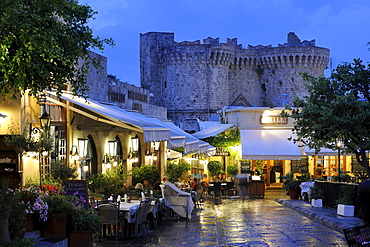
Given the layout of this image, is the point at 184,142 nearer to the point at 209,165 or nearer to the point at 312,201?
the point at 312,201

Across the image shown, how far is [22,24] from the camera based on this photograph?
6.91m

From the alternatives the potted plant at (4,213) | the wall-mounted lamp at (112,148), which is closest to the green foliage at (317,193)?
Answer: the wall-mounted lamp at (112,148)

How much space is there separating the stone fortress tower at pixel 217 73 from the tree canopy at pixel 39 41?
35.1 m

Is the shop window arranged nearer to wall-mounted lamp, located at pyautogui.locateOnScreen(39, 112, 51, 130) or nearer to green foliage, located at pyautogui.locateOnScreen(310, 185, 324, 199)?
green foliage, located at pyautogui.locateOnScreen(310, 185, 324, 199)

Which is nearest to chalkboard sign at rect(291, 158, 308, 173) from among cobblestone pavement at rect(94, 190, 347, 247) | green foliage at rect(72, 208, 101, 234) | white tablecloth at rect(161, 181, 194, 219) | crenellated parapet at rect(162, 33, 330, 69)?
cobblestone pavement at rect(94, 190, 347, 247)

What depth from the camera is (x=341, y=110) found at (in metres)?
16.3

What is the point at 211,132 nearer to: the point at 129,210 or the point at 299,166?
the point at 299,166

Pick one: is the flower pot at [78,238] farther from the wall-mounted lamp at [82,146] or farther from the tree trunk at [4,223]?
the wall-mounted lamp at [82,146]

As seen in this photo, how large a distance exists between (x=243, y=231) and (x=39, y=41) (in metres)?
6.29

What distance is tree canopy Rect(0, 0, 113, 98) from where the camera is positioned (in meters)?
6.95

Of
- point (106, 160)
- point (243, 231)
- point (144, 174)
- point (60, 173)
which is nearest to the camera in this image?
point (60, 173)

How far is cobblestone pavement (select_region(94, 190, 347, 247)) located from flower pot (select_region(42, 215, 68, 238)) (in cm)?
169

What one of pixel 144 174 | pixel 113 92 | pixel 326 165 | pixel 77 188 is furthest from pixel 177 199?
pixel 326 165

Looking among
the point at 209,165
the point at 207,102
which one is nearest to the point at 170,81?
the point at 207,102
